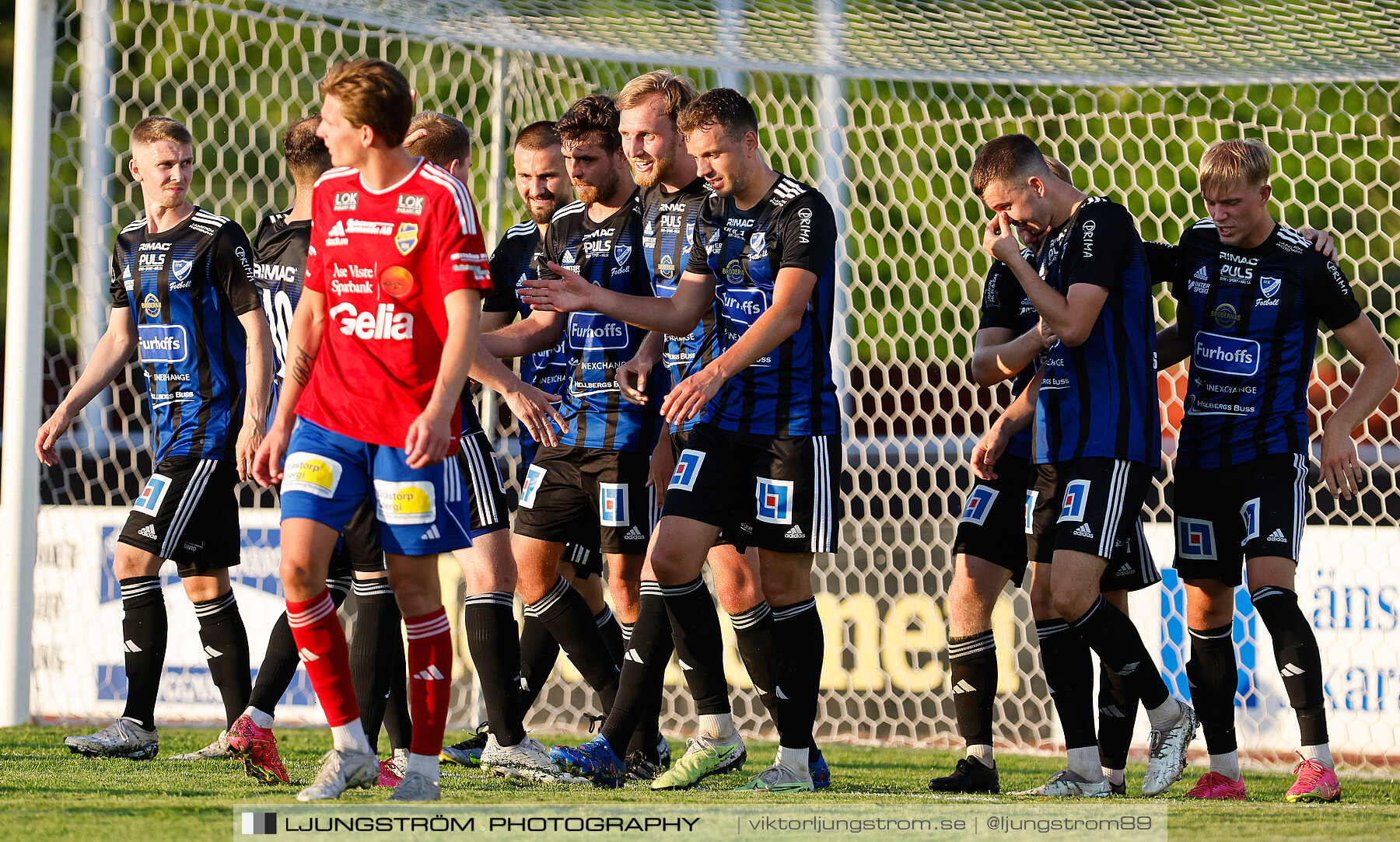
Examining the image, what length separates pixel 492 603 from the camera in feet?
16.0

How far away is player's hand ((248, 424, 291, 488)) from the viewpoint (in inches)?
154

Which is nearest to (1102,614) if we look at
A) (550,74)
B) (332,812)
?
(332,812)

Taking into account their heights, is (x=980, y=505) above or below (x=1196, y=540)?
above

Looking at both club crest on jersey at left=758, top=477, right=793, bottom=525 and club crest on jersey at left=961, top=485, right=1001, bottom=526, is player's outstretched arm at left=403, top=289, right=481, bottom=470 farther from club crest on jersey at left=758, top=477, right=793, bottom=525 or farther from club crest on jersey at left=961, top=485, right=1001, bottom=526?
club crest on jersey at left=961, top=485, right=1001, bottom=526

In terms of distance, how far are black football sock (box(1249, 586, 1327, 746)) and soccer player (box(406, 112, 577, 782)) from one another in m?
2.28

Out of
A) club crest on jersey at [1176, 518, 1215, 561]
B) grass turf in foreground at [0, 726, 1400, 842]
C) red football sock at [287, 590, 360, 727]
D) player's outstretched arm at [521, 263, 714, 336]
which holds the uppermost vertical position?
player's outstretched arm at [521, 263, 714, 336]

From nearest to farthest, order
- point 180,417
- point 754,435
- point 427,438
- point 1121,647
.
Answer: point 427,438, point 754,435, point 1121,647, point 180,417

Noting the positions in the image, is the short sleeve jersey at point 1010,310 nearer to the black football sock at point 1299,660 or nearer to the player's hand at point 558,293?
the black football sock at point 1299,660

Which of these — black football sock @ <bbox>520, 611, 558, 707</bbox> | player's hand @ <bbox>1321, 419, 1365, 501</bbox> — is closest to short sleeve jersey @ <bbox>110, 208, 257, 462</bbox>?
black football sock @ <bbox>520, 611, 558, 707</bbox>

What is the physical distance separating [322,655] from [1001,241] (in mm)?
2237

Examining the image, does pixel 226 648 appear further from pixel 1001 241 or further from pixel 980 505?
pixel 1001 241

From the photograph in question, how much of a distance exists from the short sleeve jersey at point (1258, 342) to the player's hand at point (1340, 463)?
94mm

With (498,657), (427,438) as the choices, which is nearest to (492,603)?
(498,657)

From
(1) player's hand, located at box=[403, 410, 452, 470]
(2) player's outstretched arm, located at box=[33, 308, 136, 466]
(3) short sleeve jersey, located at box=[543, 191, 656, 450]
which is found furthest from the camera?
(2) player's outstretched arm, located at box=[33, 308, 136, 466]
